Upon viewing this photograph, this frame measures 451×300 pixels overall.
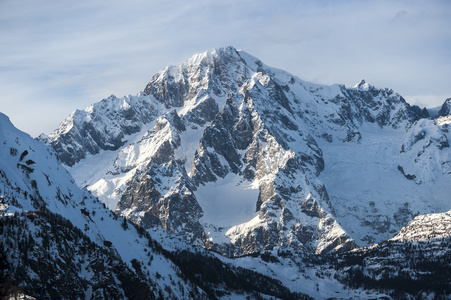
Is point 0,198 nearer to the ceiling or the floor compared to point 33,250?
nearer to the ceiling

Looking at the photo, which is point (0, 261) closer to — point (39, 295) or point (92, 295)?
point (39, 295)

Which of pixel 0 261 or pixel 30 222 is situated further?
pixel 30 222

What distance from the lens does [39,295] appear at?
567ft

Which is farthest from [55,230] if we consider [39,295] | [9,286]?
[9,286]

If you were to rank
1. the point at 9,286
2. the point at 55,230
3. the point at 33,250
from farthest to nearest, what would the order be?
1. the point at 55,230
2. the point at 33,250
3. the point at 9,286

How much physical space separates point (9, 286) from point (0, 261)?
45.3 ft

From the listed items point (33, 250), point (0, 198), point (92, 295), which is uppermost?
point (0, 198)

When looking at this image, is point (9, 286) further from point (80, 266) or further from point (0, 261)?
point (80, 266)

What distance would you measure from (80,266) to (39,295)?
2701 cm

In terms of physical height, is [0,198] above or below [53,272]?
above

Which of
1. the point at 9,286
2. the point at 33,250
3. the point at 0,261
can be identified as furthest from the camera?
the point at 33,250

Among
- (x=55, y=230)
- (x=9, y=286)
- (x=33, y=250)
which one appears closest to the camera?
(x=9, y=286)

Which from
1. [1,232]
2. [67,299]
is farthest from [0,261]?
[67,299]

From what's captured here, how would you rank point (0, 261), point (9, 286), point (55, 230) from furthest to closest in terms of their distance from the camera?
point (55, 230)
point (0, 261)
point (9, 286)
